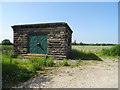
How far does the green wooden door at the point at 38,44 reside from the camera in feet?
39.4

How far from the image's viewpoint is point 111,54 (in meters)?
16.0

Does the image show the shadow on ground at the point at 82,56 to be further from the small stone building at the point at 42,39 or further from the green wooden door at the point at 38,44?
the green wooden door at the point at 38,44

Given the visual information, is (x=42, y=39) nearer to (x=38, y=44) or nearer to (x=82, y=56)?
(x=38, y=44)

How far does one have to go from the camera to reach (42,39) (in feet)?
39.5

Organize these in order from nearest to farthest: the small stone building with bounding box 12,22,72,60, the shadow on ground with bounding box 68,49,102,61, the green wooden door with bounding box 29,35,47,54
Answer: the small stone building with bounding box 12,22,72,60 < the green wooden door with bounding box 29,35,47,54 < the shadow on ground with bounding box 68,49,102,61

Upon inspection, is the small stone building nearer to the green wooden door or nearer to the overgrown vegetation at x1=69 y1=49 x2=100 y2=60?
the green wooden door

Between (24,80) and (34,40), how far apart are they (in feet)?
24.5

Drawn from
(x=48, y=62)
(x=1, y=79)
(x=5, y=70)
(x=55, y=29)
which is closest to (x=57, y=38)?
(x=55, y=29)

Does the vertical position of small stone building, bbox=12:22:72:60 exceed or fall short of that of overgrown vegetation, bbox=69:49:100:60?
it exceeds it

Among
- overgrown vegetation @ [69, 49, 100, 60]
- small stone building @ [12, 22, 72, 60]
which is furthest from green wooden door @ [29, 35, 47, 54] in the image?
overgrown vegetation @ [69, 49, 100, 60]

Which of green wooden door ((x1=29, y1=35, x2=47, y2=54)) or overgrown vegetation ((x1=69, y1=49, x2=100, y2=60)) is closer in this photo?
green wooden door ((x1=29, y1=35, x2=47, y2=54))

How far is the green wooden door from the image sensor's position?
39.4 ft

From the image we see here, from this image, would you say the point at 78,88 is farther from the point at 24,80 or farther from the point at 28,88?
the point at 24,80

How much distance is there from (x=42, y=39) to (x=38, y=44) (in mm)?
627
